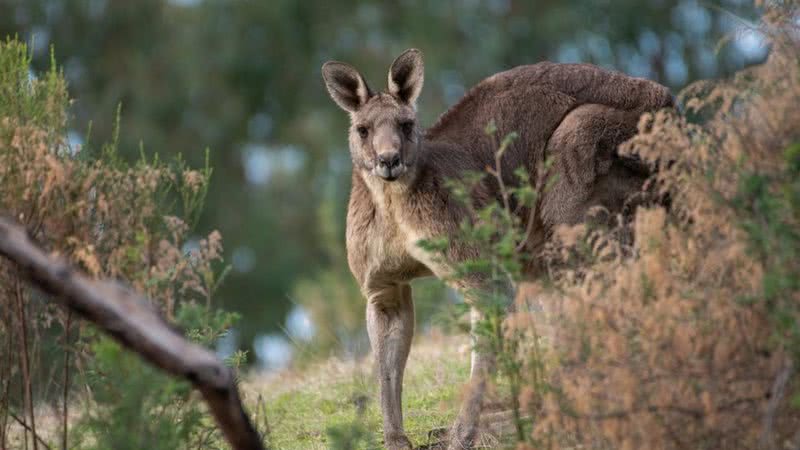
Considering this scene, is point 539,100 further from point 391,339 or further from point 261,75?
point 261,75

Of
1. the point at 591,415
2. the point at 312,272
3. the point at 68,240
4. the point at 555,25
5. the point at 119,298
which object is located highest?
the point at 555,25

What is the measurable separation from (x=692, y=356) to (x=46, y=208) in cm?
278

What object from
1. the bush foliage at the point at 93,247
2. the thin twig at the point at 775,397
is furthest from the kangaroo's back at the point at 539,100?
the thin twig at the point at 775,397

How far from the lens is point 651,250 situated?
4883 mm

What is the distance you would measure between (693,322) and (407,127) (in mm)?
2558

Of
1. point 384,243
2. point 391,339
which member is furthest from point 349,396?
point 384,243

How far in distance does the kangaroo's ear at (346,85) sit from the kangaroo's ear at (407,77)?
0.49 feet

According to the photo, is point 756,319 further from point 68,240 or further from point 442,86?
point 442,86

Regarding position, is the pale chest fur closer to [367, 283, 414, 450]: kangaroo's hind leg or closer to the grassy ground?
[367, 283, 414, 450]: kangaroo's hind leg

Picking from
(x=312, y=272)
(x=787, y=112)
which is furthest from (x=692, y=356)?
(x=312, y=272)

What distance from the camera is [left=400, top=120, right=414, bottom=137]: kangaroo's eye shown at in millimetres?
6727

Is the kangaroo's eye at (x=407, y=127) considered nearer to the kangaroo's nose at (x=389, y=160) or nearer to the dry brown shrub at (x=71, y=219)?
the kangaroo's nose at (x=389, y=160)

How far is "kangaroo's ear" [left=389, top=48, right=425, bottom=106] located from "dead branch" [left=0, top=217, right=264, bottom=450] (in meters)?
2.89

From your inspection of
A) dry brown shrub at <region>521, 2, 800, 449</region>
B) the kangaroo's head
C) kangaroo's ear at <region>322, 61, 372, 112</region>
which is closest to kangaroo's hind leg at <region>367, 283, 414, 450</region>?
the kangaroo's head
